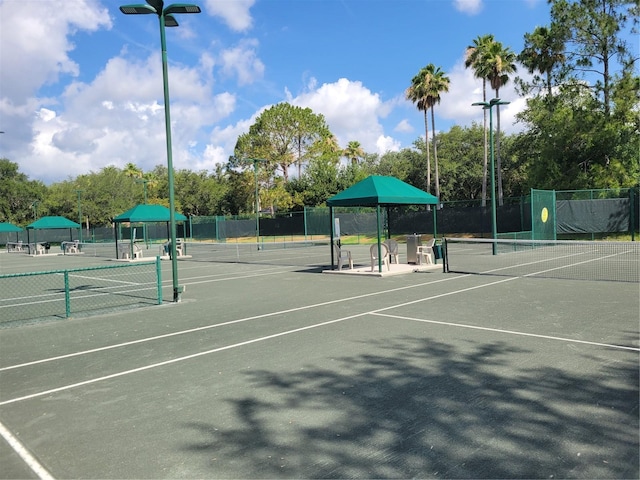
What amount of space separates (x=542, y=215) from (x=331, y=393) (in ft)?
78.5

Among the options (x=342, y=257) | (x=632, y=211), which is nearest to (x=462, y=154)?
(x=632, y=211)

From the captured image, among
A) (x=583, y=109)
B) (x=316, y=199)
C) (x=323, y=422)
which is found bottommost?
(x=323, y=422)

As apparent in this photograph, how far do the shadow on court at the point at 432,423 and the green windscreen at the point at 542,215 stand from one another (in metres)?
20.0

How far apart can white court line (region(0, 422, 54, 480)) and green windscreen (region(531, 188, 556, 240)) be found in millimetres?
23669

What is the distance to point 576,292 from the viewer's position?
11031mm

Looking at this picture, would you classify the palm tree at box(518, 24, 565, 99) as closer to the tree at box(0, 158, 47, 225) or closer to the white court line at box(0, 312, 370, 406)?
the white court line at box(0, 312, 370, 406)

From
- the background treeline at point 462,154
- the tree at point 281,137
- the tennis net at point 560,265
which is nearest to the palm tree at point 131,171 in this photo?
the background treeline at point 462,154

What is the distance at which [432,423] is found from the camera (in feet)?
14.0

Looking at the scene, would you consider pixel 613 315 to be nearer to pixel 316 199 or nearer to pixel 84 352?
pixel 84 352

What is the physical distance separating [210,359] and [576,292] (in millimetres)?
8330

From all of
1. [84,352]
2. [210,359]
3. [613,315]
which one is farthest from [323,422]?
[613,315]

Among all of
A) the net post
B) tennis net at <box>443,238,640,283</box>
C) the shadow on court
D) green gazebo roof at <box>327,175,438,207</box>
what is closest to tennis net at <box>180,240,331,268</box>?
green gazebo roof at <box>327,175,438,207</box>

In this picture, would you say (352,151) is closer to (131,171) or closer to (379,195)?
(131,171)

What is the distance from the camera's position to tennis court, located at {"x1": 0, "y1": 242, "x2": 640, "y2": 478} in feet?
12.1
